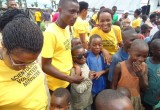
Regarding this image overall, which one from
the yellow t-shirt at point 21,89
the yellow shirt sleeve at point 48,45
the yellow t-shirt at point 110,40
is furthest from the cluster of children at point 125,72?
the yellow t-shirt at point 21,89

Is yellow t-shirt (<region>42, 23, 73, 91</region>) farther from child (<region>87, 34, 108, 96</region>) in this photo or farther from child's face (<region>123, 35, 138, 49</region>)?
child's face (<region>123, 35, 138, 49</region>)

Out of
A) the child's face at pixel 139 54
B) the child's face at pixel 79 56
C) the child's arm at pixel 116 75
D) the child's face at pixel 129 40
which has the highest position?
the child's face at pixel 129 40

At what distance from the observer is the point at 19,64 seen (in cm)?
157

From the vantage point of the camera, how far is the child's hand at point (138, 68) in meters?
2.65

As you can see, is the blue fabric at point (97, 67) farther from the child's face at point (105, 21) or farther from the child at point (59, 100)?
the child at point (59, 100)

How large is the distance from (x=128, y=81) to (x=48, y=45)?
110cm

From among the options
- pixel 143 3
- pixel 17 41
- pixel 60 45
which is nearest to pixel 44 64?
pixel 60 45

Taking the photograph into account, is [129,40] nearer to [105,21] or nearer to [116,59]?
[116,59]

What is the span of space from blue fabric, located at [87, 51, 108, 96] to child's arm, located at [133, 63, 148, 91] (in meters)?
0.68

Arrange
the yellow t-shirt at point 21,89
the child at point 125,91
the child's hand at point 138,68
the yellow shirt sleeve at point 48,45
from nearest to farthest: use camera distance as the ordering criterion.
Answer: the yellow t-shirt at point 21,89
the yellow shirt sleeve at point 48,45
the child at point 125,91
the child's hand at point 138,68

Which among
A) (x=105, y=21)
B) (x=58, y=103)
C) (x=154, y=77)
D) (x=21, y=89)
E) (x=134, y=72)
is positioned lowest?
(x=58, y=103)

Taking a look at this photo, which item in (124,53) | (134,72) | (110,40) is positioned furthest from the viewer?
(110,40)

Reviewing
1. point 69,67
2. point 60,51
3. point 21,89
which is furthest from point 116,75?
point 21,89

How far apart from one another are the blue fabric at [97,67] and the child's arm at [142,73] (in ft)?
2.22
